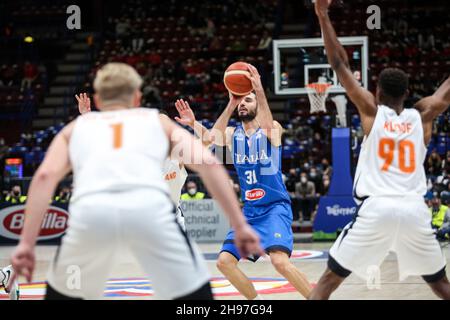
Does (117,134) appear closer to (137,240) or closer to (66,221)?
(137,240)

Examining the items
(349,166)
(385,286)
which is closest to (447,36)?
(349,166)

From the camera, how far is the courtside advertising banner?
52.1ft

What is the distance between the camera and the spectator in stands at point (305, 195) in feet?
54.8

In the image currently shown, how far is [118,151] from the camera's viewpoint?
405cm

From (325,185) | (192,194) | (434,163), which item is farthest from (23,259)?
(434,163)

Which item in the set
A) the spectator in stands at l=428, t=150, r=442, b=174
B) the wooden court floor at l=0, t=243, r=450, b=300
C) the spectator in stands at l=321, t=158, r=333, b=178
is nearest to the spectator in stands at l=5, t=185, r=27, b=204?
the wooden court floor at l=0, t=243, r=450, b=300

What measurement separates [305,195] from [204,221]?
7.50 ft

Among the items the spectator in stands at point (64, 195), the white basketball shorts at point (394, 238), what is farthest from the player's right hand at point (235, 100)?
the spectator in stands at point (64, 195)

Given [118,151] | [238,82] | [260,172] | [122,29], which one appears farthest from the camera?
[122,29]

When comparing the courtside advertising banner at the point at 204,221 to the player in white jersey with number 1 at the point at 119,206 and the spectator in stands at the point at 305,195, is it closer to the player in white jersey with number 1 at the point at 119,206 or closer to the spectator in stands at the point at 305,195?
the spectator in stands at the point at 305,195

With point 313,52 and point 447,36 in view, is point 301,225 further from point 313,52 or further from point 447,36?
point 447,36

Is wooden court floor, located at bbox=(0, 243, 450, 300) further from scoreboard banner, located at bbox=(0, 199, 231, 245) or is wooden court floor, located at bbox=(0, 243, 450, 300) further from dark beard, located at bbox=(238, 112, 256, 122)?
scoreboard banner, located at bbox=(0, 199, 231, 245)

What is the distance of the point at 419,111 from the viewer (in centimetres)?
533
